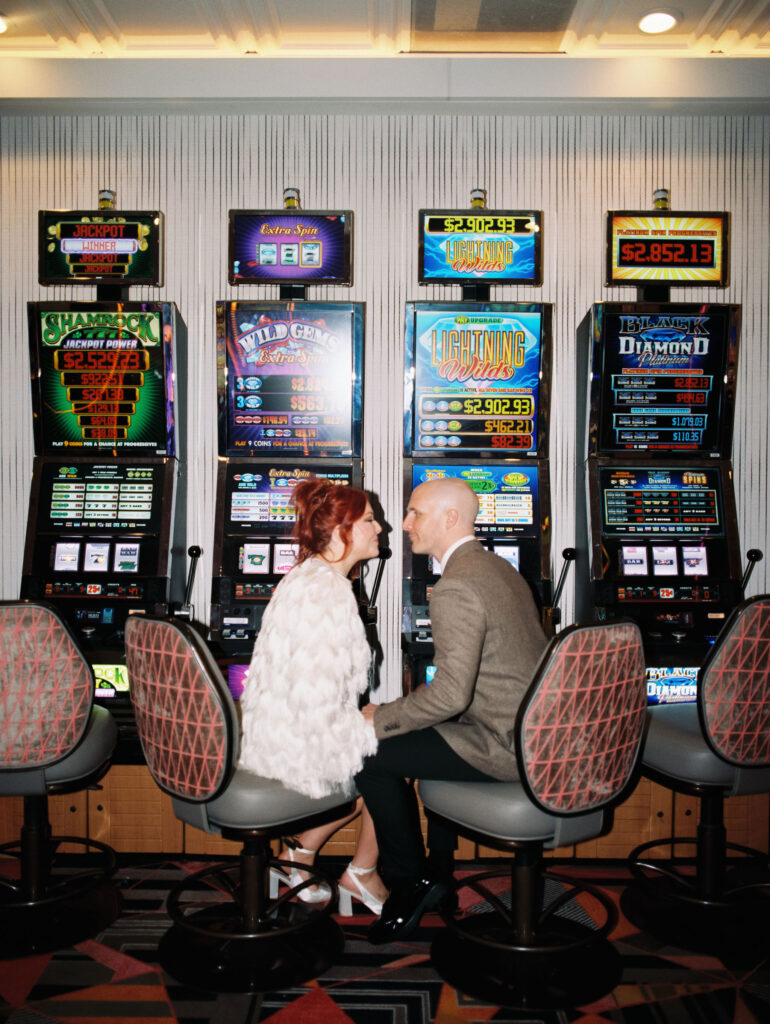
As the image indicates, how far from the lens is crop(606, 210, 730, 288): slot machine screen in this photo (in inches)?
137

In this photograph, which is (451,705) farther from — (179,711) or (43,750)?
(43,750)

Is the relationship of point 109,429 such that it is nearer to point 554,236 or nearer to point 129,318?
point 129,318

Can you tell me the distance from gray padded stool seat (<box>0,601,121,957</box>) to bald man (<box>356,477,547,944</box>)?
2.91 feet

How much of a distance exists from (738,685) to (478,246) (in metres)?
2.21

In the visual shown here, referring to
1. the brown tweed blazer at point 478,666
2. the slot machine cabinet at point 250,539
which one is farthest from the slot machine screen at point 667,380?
the brown tweed blazer at point 478,666

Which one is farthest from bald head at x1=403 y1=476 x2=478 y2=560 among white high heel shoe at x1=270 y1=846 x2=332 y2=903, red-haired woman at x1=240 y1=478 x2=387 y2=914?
white high heel shoe at x1=270 y1=846 x2=332 y2=903

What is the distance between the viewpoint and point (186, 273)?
3.84 meters

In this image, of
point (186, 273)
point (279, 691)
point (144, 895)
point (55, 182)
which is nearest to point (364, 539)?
point (279, 691)

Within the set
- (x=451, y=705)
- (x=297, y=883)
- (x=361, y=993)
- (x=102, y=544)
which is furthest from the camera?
(x=102, y=544)

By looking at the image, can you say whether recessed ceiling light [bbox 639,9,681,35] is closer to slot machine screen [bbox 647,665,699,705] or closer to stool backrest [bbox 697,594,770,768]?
stool backrest [bbox 697,594,770,768]

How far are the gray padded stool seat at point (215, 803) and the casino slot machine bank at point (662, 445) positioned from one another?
5.21 feet

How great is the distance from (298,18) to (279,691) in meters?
3.12

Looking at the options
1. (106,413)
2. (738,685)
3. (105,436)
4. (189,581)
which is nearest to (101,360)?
(106,413)

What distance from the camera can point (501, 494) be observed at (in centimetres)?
326
